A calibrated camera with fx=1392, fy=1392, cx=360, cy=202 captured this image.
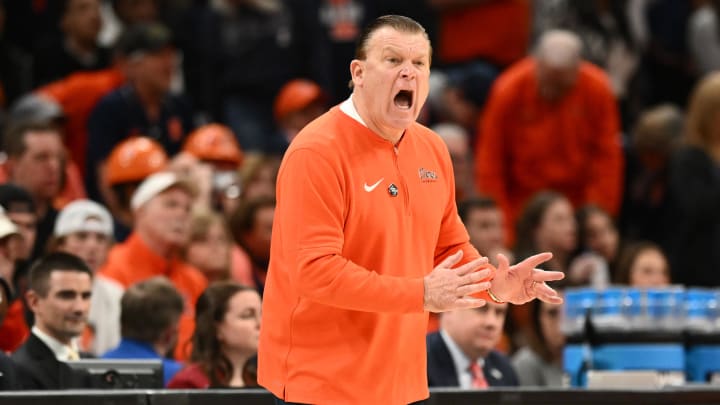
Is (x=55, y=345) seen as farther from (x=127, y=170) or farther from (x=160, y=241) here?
(x=127, y=170)

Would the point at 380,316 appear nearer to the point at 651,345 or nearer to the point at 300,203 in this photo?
the point at 300,203

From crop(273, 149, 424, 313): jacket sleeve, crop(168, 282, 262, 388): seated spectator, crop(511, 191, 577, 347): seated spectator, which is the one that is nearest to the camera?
crop(273, 149, 424, 313): jacket sleeve

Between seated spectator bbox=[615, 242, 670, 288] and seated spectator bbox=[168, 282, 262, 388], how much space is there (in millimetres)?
2934

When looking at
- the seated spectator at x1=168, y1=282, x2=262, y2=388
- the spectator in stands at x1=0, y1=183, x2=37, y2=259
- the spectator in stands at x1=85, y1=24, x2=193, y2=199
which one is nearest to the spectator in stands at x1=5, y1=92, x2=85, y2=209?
the spectator in stands at x1=85, y1=24, x2=193, y2=199

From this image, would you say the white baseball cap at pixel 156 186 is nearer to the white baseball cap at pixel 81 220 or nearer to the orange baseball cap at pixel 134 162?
the orange baseball cap at pixel 134 162

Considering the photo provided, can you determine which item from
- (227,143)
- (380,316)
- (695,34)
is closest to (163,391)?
(380,316)

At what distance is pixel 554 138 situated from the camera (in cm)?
1048

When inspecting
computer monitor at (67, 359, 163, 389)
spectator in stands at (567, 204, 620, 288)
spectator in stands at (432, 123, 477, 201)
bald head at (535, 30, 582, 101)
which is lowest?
computer monitor at (67, 359, 163, 389)

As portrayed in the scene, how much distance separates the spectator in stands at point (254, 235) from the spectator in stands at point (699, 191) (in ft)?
9.69

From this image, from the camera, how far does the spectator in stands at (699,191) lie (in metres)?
9.50

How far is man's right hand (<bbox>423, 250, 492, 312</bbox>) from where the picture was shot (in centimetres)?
393

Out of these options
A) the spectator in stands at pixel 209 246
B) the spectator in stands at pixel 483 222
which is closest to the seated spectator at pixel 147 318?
the spectator in stands at pixel 209 246

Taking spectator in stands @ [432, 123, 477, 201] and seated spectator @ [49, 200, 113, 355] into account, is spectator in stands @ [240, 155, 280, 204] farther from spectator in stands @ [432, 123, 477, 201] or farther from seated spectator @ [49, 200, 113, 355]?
seated spectator @ [49, 200, 113, 355]

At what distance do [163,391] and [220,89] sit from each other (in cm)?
623
